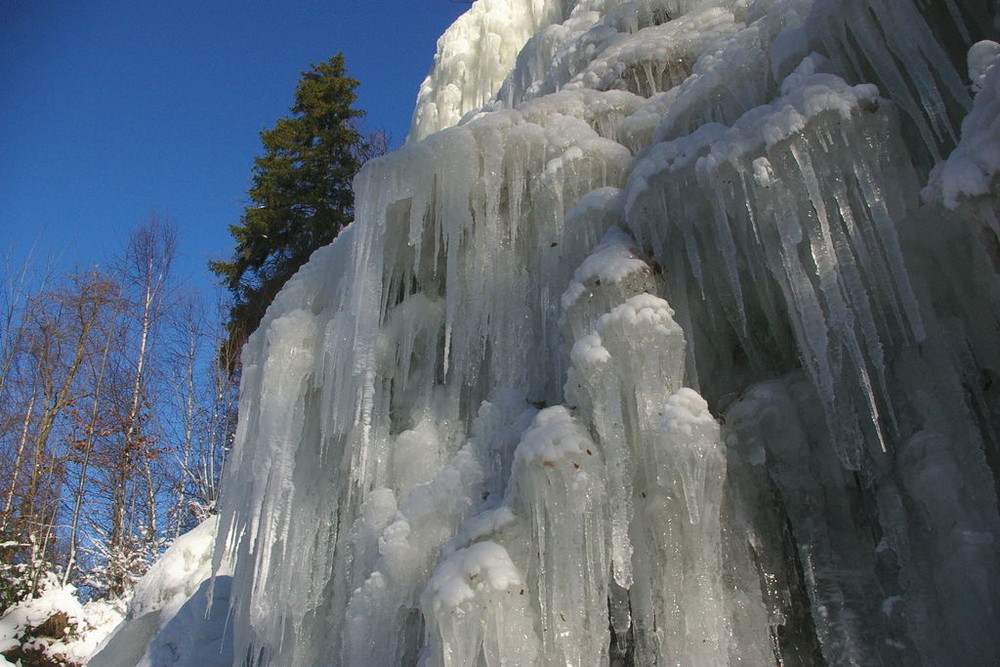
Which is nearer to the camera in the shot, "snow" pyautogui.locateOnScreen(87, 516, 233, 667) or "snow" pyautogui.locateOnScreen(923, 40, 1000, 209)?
"snow" pyautogui.locateOnScreen(923, 40, 1000, 209)

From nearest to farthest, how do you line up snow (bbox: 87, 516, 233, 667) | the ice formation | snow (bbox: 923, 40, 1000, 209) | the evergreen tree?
snow (bbox: 923, 40, 1000, 209) < the ice formation < snow (bbox: 87, 516, 233, 667) < the evergreen tree

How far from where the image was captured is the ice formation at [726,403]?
2.84 metres

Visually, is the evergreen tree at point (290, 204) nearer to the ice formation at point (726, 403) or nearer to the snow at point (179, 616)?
the snow at point (179, 616)

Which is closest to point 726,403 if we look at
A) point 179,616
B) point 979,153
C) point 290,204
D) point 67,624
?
point 979,153

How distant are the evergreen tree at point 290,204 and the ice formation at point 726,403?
9204mm

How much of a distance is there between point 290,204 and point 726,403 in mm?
11194

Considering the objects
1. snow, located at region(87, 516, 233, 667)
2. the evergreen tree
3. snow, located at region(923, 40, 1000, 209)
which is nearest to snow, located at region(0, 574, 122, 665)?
snow, located at region(87, 516, 233, 667)

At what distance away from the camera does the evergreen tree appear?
1323 cm

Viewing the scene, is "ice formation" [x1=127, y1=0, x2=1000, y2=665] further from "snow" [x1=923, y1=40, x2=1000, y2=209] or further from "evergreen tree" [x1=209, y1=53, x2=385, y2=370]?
"evergreen tree" [x1=209, y1=53, x2=385, y2=370]

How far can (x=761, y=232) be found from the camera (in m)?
3.14

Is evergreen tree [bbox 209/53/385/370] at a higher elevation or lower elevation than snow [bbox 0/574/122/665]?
higher

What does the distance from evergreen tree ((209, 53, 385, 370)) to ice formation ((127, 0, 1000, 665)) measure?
920 centimetres

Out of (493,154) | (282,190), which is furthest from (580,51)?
(282,190)

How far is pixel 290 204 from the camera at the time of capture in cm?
1325
